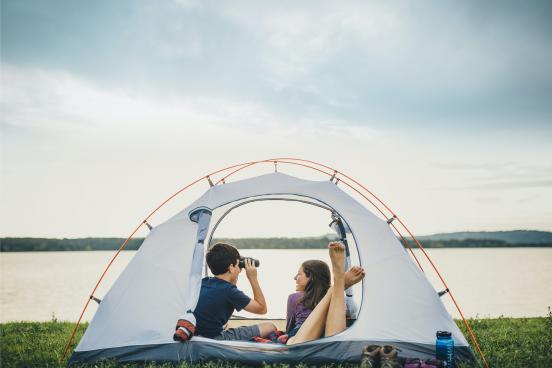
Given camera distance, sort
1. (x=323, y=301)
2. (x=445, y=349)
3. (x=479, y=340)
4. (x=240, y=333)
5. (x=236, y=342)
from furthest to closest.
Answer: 1. (x=479, y=340)
2. (x=240, y=333)
3. (x=236, y=342)
4. (x=323, y=301)
5. (x=445, y=349)

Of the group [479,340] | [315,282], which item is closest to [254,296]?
[315,282]

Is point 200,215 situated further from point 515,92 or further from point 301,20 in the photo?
point 515,92

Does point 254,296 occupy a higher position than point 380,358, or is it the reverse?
point 254,296

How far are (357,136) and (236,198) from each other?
5.72 m

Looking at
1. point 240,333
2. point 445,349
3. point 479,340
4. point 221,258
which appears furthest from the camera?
point 479,340

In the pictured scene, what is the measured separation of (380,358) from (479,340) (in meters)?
2.50

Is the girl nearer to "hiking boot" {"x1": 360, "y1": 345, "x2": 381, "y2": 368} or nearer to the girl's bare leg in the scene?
the girl's bare leg

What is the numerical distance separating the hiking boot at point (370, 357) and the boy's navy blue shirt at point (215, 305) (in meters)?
1.08

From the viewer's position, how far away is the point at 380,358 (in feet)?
11.1

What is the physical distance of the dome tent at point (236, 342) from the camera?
3.77m

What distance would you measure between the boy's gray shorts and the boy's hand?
0.59 meters

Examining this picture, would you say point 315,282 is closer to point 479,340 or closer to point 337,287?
point 337,287

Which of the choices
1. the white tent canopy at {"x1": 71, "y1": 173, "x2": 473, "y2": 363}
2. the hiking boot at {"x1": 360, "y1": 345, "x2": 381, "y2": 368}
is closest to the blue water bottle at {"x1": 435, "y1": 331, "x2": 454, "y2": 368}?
the white tent canopy at {"x1": 71, "y1": 173, "x2": 473, "y2": 363}

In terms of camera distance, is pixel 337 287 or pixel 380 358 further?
pixel 337 287
